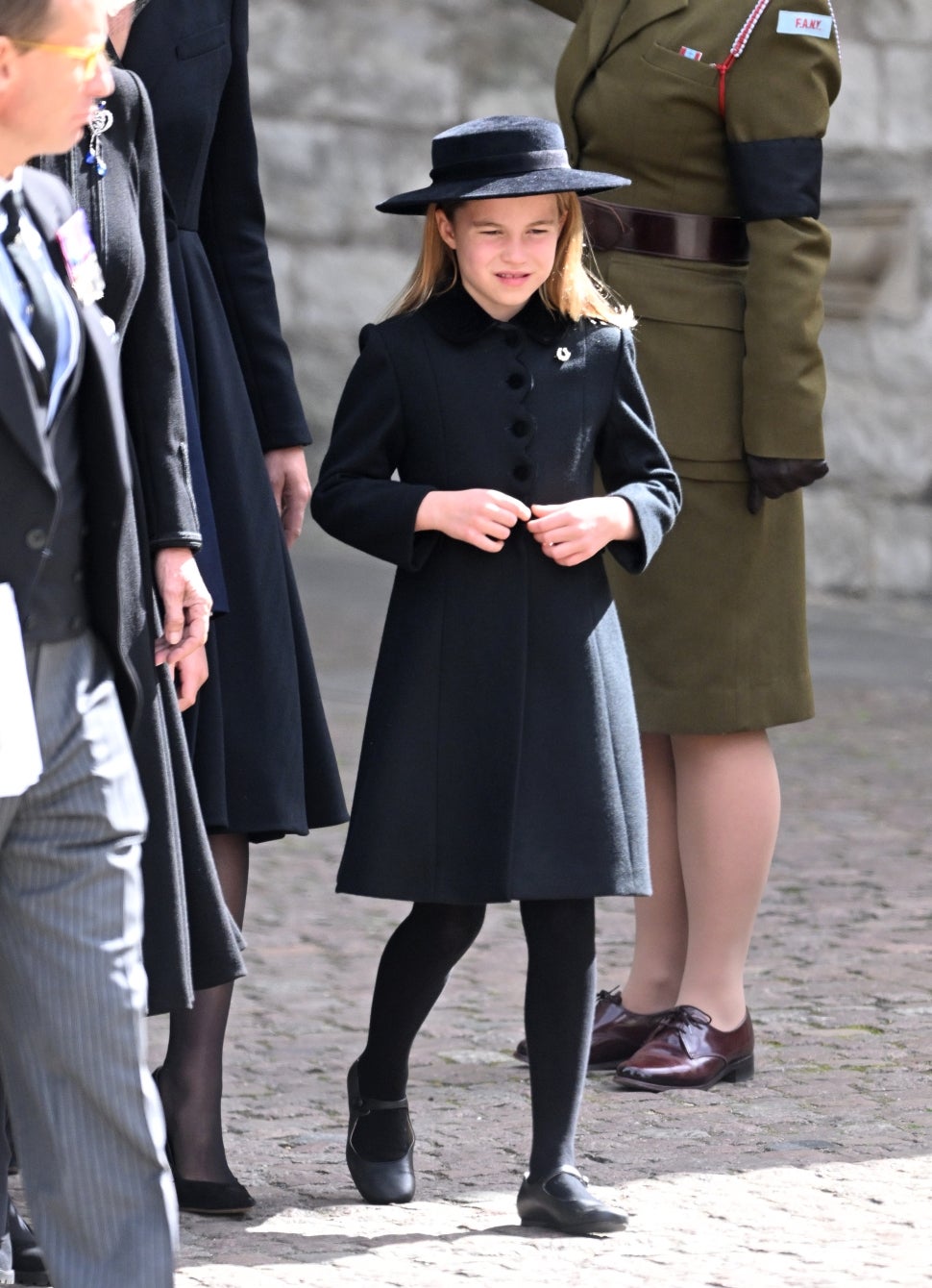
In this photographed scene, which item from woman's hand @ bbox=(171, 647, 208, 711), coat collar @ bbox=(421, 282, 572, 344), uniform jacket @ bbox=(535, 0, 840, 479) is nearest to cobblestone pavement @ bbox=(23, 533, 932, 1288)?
woman's hand @ bbox=(171, 647, 208, 711)

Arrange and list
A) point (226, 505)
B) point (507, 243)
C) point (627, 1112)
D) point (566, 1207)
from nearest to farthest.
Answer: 1. point (566, 1207)
2. point (507, 243)
3. point (226, 505)
4. point (627, 1112)

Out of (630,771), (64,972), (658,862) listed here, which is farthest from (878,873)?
(64,972)

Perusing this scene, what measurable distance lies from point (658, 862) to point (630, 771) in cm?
101

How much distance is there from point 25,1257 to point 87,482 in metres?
1.13

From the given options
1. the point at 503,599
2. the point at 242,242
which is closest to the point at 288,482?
the point at 242,242

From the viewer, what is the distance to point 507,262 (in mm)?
3338

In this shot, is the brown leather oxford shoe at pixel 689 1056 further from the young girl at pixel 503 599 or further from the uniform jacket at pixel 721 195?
the uniform jacket at pixel 721 195

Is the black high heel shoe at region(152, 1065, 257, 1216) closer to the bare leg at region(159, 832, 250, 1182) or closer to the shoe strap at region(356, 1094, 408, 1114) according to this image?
the bare leg at region(159, 832, 250, 1182)

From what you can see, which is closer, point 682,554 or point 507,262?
point 507,262

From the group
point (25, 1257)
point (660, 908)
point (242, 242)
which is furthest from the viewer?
point (660, 908)

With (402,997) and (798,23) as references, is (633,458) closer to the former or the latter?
(402,997)

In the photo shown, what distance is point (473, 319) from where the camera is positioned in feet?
11.2

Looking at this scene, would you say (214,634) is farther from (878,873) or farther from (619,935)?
(878,873)

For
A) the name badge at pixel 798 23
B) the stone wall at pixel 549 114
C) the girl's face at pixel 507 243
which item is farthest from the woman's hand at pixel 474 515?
the stone wall at pixel 549 114
